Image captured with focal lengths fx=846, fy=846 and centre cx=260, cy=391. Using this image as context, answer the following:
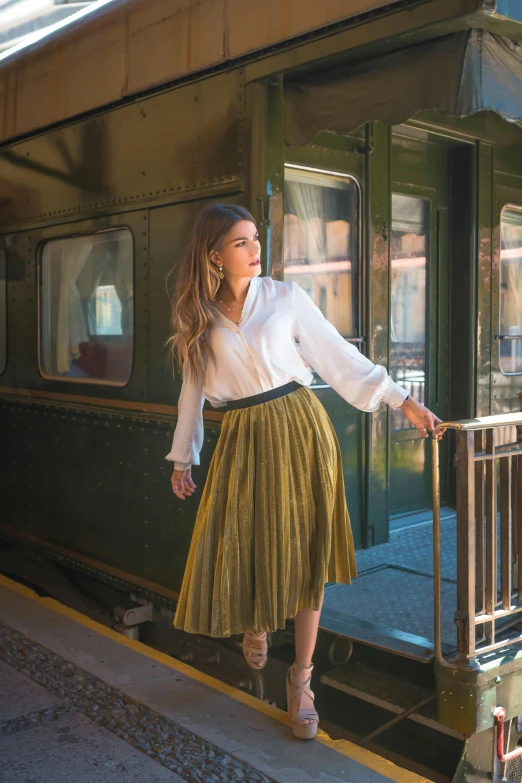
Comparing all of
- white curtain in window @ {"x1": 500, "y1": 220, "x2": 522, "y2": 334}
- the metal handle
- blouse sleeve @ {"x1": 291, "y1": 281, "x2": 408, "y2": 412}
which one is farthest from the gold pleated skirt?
white curtain in window @ {"x1": 500, "y1": 220, "x2": 522, "y2": 334}

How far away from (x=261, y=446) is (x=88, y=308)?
225 centimetres

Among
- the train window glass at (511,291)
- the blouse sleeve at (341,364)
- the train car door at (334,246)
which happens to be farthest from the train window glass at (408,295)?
the blouse sleeve at (341,364)

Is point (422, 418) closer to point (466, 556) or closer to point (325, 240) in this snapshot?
point (466, 556)

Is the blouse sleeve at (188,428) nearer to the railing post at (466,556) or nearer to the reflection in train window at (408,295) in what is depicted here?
the railing post at (466,556)

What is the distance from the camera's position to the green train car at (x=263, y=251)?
3264 mm

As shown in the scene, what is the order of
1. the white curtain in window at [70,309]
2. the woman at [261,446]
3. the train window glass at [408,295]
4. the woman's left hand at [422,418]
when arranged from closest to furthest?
the woman's left hand at [422,418], the woman at [261,446], the white curtain in window at [70,309], the train window glass at [408,295]

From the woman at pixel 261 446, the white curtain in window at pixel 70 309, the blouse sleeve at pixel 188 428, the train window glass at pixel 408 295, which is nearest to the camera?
the woman at pixel 261 446

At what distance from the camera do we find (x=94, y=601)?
5.05 metres

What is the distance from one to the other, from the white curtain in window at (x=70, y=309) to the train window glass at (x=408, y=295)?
183cm

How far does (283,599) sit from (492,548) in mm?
772

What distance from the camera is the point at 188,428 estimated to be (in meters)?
3.18

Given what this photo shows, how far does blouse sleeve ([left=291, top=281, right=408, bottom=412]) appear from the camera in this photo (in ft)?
9.55

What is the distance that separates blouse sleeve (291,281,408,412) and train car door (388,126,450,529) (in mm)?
2039

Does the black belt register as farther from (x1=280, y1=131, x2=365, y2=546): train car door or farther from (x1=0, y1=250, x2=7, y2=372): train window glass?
(x1=0, y1=250, x2=7, y2=372): train window glass
